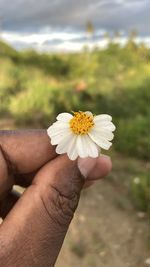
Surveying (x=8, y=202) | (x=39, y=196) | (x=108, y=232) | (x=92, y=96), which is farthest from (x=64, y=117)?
(x=92, y=96)

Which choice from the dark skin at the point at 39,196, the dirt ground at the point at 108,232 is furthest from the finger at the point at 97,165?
the dirt ground at the point at 108,232

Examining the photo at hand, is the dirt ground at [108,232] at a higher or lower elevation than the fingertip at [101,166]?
lower

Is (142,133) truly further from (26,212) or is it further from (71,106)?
(26,212)

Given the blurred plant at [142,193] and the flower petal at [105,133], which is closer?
the flower petal at [105,133]

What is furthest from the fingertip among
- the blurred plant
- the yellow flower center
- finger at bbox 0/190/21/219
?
the blurred plant

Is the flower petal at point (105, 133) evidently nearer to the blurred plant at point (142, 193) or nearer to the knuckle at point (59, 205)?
the knuckle at point (59, 205)

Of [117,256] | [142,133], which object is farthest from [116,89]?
[117,256]

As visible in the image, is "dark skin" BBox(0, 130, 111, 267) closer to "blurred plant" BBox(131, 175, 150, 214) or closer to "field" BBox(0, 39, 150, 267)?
"field" BBox(0, 39, 150, 267)
